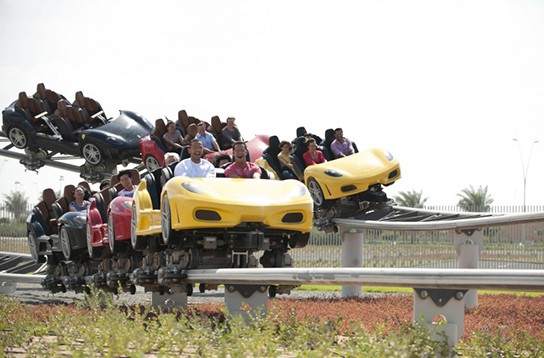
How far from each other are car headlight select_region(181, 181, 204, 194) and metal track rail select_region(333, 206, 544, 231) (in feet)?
17.3

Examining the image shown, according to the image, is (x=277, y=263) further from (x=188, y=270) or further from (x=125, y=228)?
(x=125, y=228)

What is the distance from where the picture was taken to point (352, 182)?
16.4 metres

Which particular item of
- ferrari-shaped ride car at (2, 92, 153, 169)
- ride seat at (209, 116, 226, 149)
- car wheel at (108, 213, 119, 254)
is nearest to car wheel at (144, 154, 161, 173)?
ferrari-shaped ride car at (2, 92, 153, 169)

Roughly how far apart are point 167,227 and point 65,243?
5.29 meters

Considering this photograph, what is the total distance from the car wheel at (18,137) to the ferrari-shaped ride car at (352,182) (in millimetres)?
7657

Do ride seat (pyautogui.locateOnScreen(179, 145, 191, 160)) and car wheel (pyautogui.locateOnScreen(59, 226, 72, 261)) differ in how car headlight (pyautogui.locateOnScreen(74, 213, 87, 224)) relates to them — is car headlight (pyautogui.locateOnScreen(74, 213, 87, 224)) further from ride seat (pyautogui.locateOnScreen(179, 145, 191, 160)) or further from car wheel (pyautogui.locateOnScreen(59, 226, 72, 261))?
ride seat (pyautogui.locateOnScreen(179, 145, 191, 160))

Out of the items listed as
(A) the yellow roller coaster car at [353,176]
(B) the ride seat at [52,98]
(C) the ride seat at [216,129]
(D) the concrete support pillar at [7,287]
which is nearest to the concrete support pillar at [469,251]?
(A) the yellow roller coaster car at [353,176]

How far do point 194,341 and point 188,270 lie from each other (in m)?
3.49

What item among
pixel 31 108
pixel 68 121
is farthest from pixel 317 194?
pixel 31 108

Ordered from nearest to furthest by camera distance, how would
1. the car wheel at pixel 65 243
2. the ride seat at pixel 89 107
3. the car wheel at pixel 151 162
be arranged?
the car wheel at pixel 65 243
the car wheel at pixel 151 162
the ride seat at pixel 89 107

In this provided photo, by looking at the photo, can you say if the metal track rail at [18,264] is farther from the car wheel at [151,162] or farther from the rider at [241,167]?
the rider at [241,167]

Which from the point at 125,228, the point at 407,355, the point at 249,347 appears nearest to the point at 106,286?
the point at 125,228

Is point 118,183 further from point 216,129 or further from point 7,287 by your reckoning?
point 216,129

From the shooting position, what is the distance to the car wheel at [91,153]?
1977 centimetres
